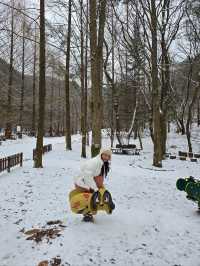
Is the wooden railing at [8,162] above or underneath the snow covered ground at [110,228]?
above

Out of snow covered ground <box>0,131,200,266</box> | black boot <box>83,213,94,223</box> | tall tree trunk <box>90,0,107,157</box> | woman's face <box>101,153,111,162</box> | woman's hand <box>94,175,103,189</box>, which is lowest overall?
snow covered ground <box>0,131,200,266</box>

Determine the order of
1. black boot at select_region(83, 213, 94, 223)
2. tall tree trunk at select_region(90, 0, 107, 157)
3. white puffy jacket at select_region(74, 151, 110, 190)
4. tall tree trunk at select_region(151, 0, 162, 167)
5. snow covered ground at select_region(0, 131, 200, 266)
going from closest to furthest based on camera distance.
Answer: snow covered ground at select_region(0, 131, 200, 266)
white puffy jacket at select_region(74, 151, 110, 190)
black boot at select_region(83, 213, 94, 223)
tall tree trunk at select_region(90, 0, 107, 157)
tall tree trunk at select_region(151, 0, 162, 167)

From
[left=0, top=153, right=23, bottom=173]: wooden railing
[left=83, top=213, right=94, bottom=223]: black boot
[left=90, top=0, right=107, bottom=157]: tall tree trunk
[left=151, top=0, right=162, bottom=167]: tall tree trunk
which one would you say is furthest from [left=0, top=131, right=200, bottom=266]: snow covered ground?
[left=151, top=0, right=162, bottom=167]: tall tree trunk

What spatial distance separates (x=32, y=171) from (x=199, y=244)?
10062 mm

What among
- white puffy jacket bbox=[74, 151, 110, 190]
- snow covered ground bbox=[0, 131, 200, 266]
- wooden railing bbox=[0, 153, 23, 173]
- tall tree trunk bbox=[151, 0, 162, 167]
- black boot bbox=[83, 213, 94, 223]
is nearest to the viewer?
snow covered ground bbox=[0, 131, 200, 266]

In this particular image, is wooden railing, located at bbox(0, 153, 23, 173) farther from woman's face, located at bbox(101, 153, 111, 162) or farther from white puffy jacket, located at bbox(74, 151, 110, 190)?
woman's face, located at bbox(101, 153, 111, 162)

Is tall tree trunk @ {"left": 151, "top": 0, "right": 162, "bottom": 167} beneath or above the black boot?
above

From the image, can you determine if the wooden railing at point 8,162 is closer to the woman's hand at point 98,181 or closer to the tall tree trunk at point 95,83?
the tall tree trunk at point 95,83

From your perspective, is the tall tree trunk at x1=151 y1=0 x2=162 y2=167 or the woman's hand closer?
the woman's hand

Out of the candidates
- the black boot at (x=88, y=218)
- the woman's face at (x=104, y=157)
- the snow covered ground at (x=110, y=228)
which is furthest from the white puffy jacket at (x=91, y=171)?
the snow covered ground at (x=110, y=228)

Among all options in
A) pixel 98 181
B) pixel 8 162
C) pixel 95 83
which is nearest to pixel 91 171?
pixel 98 181

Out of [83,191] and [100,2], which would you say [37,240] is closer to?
[83,191]

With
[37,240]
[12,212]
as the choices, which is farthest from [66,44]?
[37,240]

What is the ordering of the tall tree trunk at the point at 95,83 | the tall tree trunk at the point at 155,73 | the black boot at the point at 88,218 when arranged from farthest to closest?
the tall tree trunk at the point at 155,73 < the tall tree trunk at the point at 95,83 < the black boot at the point at 88,218
